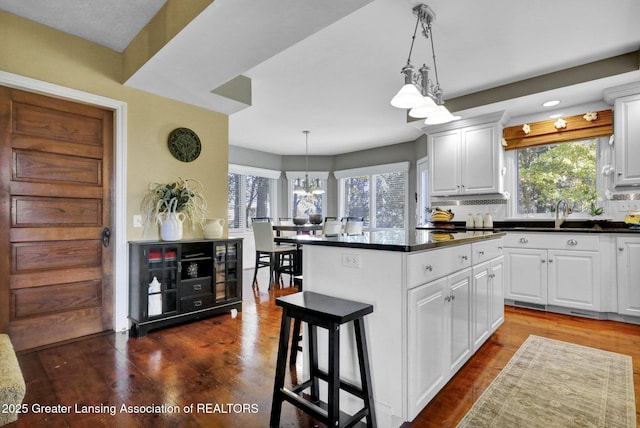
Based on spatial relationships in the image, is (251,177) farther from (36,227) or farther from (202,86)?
(36,227)

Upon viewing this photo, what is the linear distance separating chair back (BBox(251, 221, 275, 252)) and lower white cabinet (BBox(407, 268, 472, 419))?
Answer: 3125mm

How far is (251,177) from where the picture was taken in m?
7.10

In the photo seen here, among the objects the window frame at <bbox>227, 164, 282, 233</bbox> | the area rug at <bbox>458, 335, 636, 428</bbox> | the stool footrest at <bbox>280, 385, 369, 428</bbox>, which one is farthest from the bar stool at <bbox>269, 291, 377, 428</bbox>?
the window frame at <bbox>227, 164, 282, 233</bbox>

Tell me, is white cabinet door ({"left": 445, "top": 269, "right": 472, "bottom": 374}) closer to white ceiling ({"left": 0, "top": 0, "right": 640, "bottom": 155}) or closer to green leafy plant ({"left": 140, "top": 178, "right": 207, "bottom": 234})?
white ceiling ({"left": 0, "top": 0, "right": 640, "bottom": 155})

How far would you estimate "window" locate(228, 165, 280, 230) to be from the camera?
6.71m

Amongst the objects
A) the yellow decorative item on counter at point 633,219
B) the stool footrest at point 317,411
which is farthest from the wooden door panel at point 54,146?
the yellow decorative item on counter at point 633,219

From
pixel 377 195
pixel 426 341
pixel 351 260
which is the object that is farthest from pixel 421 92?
pixel 377 195

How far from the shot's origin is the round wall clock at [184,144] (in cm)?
336

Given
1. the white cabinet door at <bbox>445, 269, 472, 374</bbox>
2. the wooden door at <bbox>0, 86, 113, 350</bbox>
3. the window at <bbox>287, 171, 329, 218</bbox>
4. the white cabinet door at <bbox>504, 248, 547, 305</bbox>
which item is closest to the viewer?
the white cabinet door at <bbox>445, 269, 472, 374</bbox>

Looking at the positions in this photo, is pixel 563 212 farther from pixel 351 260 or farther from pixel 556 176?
pixel 351 260

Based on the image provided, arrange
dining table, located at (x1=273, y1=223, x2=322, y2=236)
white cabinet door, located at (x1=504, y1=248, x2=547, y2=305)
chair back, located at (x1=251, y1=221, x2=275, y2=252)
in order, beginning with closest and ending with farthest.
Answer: white cabinet door, located at (x1=504, y1=248, x2=547, y2=305) < chair back, located at (x1=251, y1=221, x2=275, y2=252) < dining table, located at (x1=273, y1=223, x2=322, y2=236)

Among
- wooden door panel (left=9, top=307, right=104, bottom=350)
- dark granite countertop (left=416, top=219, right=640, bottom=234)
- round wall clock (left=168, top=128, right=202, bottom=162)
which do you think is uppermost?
round wall clock (left=168, top=128, right=202, bottom=162)

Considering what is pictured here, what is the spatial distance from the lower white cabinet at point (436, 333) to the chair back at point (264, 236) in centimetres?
313

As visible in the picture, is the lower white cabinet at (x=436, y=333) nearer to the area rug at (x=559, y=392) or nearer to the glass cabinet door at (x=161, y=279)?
the area rug at (x=559, y=392)
